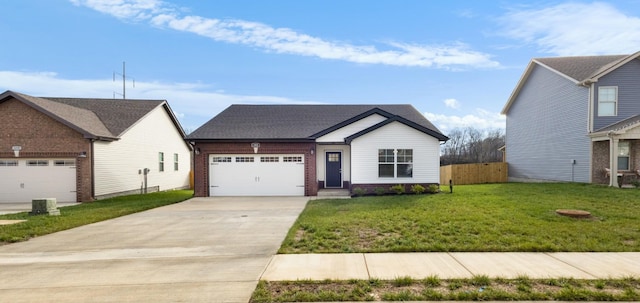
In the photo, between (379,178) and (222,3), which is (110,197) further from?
(379,178)

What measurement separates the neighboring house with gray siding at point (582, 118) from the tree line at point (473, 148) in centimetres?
2126

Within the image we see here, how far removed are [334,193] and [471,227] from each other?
29.9 feet

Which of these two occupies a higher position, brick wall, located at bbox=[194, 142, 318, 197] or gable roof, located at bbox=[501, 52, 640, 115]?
gable roof, located at bbox=[501, 52, 640, 115]

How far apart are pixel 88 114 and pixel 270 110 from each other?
33.7ft

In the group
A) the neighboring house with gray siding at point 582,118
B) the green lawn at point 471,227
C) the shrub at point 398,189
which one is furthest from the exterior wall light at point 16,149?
the neighboring house with gray siding at point 582,118

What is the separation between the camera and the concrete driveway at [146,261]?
4.40m

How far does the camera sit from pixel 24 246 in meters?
7.14

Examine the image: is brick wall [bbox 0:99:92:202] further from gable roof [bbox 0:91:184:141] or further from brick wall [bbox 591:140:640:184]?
brick wall [bbox 591:140:640:184]

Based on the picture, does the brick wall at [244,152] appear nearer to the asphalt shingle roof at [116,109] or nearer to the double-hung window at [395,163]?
the double-hung window at [395,163]

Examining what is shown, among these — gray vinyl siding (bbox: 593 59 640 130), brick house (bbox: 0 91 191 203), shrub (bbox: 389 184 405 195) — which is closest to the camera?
shrub (bbox: 389 184 405 195)

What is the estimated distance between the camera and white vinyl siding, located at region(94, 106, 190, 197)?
16719 mm

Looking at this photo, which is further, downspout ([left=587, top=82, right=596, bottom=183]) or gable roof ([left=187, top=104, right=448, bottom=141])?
downspout ([left=587, top=82, right=596, bottom=183])

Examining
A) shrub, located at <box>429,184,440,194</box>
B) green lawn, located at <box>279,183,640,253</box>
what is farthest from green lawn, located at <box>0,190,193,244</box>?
shrub, located at <box>429,184,440,194</box>

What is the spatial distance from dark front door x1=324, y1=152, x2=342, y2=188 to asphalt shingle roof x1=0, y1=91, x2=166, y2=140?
11408 millimetres
